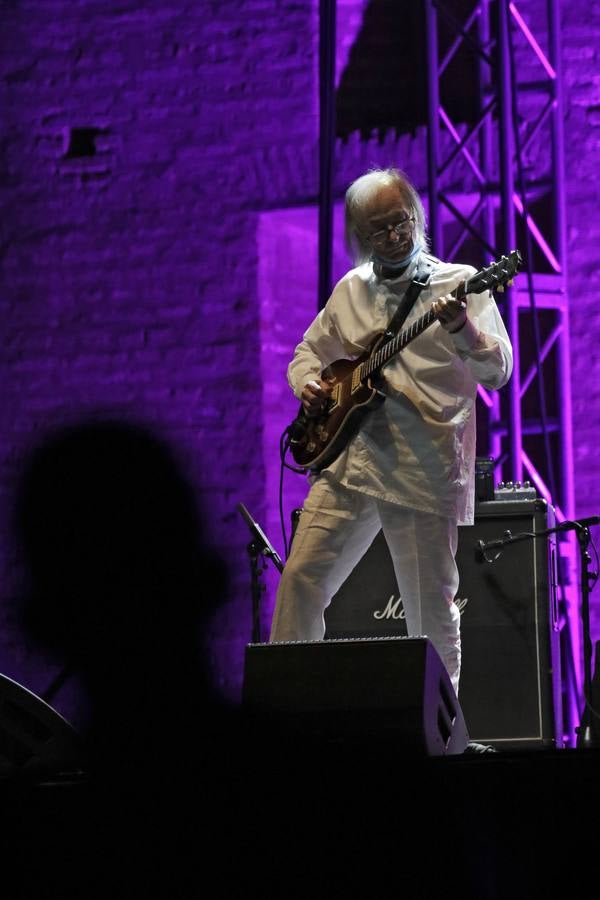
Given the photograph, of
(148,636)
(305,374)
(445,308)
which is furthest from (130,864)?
(148,636)

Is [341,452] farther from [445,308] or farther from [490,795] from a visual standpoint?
[490,795]

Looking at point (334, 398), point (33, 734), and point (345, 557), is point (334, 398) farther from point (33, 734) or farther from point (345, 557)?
point (33, 734)

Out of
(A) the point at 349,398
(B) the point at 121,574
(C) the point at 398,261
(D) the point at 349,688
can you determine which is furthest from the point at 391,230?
(B) the point at 121,574

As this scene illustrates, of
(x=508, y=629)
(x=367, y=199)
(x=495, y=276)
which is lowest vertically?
(x=508, y=629)

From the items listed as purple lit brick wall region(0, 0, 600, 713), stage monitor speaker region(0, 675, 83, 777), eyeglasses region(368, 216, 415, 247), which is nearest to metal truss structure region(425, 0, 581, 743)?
purple lit brick wall region(0, 0, 600, 713)

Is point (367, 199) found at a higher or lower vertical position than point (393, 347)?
higher

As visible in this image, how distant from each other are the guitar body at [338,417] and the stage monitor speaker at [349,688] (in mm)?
854

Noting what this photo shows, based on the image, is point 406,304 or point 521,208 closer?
point 406,304

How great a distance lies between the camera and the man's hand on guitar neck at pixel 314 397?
332cm

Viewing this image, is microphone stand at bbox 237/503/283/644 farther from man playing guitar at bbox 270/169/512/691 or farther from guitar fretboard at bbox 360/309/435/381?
guitar fretboard at bbox 360/309/435/381

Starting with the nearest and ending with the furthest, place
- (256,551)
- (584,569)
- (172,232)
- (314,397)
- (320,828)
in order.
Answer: (320,828) → (314,397) → (584,569) → (256,551) → (172,232)

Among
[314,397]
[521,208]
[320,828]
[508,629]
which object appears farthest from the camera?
[521,208]

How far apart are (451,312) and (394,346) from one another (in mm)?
263

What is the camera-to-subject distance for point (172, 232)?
5.89 m
